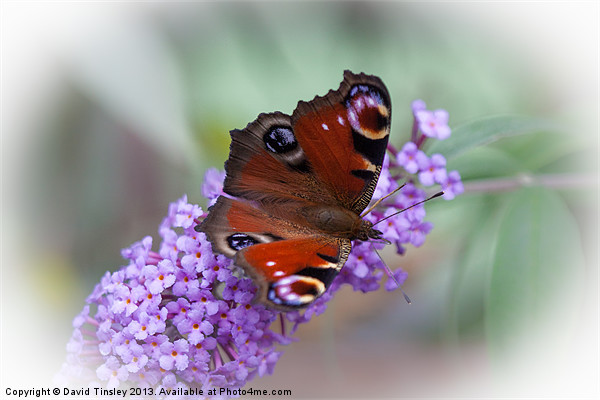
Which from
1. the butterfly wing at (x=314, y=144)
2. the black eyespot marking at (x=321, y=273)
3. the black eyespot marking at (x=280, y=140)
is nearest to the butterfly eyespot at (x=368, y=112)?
the butterfly wing at (x=314, y=144)

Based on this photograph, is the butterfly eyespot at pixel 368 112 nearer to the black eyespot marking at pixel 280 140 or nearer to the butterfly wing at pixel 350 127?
the butterfly wing at pixel 350 127

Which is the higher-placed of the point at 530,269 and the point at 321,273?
the point at 530,269

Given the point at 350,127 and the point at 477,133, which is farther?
the point at 477,133

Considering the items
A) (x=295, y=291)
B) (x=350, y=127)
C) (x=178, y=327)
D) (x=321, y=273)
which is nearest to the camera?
(x=295, y=291)

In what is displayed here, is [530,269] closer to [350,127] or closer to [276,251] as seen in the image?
[350,127]

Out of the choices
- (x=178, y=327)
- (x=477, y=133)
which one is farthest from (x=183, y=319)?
(x=477, y=133)

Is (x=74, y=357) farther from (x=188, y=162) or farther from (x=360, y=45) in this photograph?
(x=360, y=45)

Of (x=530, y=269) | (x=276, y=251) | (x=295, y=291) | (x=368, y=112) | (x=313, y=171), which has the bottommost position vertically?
(x=295, y=291)

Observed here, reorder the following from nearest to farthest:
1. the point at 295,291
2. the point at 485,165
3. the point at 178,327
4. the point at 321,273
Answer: the point at 295,291 < the point at 321,273 < the point at 178,327 < the point at 485,165
